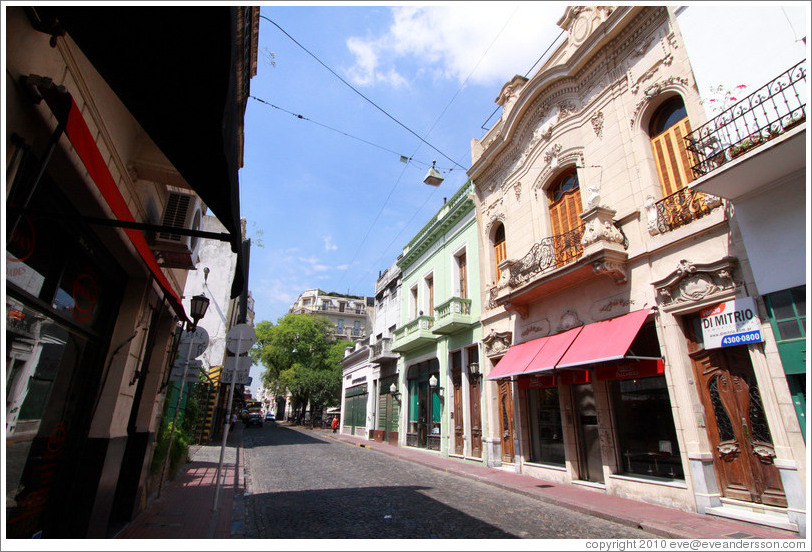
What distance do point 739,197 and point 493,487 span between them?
8.28 meters

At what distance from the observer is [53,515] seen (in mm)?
4523

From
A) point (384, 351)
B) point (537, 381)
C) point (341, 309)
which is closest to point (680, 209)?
point (537, 381)

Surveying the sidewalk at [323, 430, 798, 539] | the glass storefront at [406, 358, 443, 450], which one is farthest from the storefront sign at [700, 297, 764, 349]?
the glass storefront at [406, 358, 443, 450]

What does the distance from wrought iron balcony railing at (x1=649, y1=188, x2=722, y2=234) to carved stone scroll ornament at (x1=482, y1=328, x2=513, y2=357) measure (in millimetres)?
5675

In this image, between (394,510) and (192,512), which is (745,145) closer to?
(394,510)

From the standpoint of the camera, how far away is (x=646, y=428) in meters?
8.68

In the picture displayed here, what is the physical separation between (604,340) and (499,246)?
6.62 metres

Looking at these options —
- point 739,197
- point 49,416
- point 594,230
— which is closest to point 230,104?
point 49,416

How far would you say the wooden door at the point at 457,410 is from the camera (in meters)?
15.4

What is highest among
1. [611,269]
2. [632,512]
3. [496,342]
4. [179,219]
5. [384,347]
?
[384,347]

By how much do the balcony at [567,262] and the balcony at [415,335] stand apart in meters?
5.83

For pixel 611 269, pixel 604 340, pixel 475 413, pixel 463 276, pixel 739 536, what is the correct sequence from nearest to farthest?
pixel 739 536
pixel 604 340
pixel 611 269
pixel 475 413
pixel 463 276

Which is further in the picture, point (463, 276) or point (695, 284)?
point (463, 276)

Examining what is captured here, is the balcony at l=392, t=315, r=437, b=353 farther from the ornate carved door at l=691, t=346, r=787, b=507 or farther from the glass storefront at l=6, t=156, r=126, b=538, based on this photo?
the glass storefront at l=6, t=156, r=126, b=538
